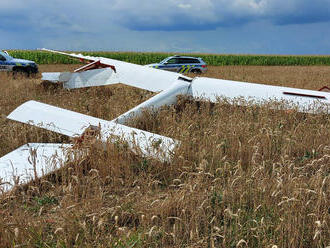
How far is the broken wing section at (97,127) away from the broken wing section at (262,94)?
3.74 m

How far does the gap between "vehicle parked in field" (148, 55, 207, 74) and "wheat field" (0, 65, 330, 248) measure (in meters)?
14.2

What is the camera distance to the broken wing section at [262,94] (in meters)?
7.62

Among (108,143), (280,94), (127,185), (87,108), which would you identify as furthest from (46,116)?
(280,94)

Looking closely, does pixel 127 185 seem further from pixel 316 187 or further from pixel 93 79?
pixel 93 79

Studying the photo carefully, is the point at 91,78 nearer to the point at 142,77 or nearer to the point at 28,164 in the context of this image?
the point at 142,77

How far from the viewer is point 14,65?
19094 millimetres

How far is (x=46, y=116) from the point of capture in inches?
229

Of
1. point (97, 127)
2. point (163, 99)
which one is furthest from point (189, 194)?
point (163, 99)

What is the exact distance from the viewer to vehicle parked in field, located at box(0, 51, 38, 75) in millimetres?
18609

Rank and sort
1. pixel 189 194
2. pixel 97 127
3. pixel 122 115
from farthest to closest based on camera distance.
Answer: pixel 122 115
pixel 97 127
pixel 189 194

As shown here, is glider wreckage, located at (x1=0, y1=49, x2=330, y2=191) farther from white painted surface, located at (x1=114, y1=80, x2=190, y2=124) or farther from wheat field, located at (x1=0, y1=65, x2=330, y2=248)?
wheat field, located at (x1=0, y1=65, x2=330, y2=248)

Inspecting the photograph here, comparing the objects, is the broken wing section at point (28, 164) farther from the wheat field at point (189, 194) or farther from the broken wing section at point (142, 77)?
the broken wing section at point (142, 77)

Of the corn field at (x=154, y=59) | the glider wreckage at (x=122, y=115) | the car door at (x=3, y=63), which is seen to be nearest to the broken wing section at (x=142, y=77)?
the glider wreckage at (x=122, y=115)

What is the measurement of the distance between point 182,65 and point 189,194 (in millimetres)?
20042
